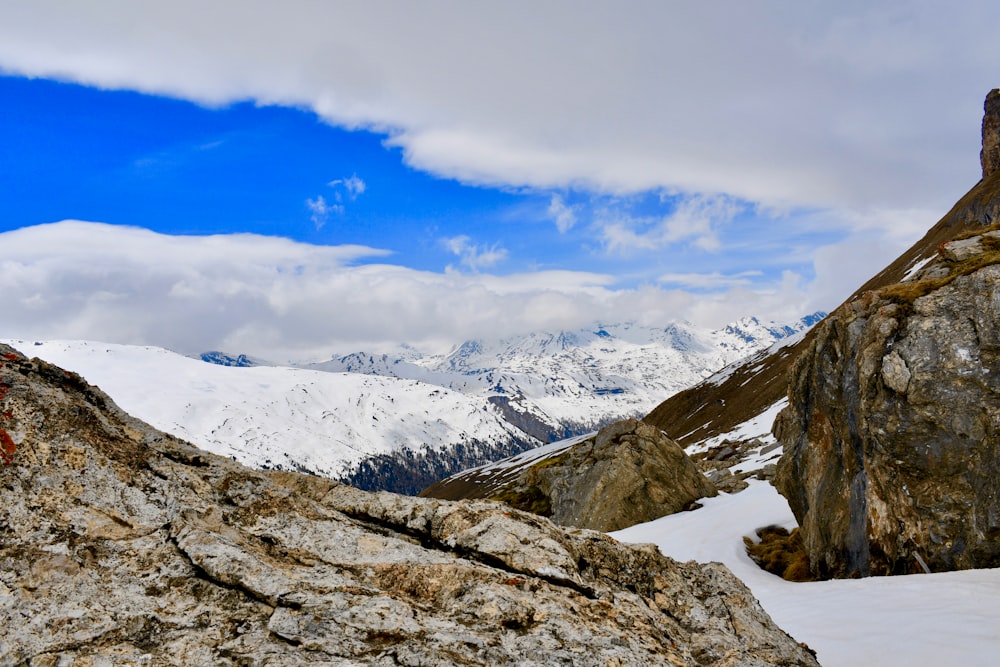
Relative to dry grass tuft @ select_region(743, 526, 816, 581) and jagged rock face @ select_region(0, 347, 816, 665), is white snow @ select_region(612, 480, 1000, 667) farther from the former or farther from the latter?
jagged rock face @ select_region(0, 347, 816, 665)

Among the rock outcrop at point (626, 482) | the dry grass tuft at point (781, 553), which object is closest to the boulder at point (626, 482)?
the rock outcrop at point (626, 482)

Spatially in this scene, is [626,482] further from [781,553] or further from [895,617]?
[895,617]

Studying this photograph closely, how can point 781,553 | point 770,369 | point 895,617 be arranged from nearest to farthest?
point 895,617
point 781,553
point 770,369

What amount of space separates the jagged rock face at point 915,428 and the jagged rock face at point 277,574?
12120 millimetres

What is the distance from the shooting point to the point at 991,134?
17725cm

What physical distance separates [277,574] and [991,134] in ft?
788

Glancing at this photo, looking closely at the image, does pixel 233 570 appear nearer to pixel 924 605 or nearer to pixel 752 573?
pixel 924 605

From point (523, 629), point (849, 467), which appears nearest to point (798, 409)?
point (849, 467)

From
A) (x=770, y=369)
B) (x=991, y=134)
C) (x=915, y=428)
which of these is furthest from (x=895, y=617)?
(x=991, y=134)

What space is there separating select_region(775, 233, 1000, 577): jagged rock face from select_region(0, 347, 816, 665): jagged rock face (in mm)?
12120

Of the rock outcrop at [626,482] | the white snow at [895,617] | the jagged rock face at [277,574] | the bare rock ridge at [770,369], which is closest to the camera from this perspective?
the jagged rock face at [277,574]

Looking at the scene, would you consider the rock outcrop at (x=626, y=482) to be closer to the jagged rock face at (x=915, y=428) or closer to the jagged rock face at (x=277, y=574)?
the jagged rock face at (x=915, y=428)

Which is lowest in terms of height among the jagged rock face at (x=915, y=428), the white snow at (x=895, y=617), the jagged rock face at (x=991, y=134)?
the white snow at (x=895, y=617)

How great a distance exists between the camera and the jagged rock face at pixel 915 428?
58.0 feet
